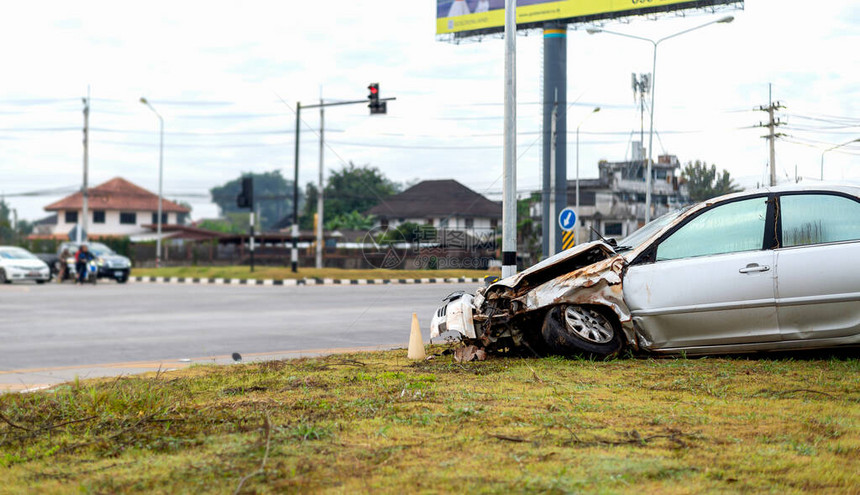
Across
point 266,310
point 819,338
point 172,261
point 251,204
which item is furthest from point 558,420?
point 172,261

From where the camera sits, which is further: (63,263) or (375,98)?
(63,263)

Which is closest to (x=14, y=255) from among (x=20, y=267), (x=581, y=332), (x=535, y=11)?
(x=20, y=267)

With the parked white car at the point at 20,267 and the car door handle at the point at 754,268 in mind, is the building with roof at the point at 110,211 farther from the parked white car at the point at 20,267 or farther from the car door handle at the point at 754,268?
the car door handle at the point at 754,268

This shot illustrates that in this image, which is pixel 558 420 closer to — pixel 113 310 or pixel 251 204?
pixel 113 310

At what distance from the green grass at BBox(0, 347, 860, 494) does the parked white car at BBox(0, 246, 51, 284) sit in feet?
94.8

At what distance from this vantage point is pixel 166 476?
3.67 metres

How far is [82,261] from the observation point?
32094 millimetres

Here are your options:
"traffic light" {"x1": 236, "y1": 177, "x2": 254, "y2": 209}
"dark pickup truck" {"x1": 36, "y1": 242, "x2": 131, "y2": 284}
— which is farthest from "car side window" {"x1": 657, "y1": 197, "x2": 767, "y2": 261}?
"dark pickup truck" {"x1": 36, "y1": 242, "x2": 131, "y2": 284}

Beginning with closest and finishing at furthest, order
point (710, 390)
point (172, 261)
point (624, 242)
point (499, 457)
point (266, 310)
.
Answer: point (499, 457)
point (710, 390)
point (624, 242)
point (266, 310)
point (172, 261)

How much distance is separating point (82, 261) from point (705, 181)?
26.2 meters

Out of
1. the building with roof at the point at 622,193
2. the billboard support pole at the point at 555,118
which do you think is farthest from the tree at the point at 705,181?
the building with roof at the point at 622,193

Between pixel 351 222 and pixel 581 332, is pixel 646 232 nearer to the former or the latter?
pixel 581 332

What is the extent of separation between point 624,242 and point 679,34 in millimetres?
28724

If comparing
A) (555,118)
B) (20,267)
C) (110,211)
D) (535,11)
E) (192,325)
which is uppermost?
(535,11)
